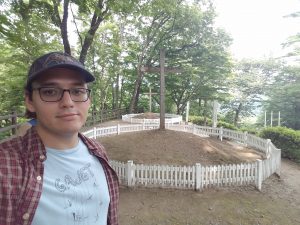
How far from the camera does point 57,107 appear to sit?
158cm

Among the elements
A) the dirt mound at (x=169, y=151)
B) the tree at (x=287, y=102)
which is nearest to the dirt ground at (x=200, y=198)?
the dirt mound at (x=169, y=151)

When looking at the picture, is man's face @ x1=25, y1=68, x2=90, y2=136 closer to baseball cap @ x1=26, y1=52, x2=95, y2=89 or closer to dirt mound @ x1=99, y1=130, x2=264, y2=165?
baseball cap @ x1=26, y1=52, x2=95, y2=89

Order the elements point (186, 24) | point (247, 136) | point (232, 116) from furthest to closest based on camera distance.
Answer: point (232, 116), point (186, 24), point (247, 136)

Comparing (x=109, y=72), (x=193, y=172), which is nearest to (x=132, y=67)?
(x=109, y=72)

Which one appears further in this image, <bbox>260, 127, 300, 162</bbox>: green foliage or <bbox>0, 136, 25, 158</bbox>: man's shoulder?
<bbox>260, 127, 300, 162</bbox>: green foliage

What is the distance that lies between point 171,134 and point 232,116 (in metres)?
32.6

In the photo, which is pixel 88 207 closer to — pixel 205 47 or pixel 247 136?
pixel 247 136

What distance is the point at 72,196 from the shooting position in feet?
5.01

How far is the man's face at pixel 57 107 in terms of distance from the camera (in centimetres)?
156

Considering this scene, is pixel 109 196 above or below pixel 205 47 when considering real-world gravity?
below

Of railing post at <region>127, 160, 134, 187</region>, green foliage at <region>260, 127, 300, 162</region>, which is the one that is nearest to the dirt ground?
railing post at <region>127, 160, 134, 187</region>

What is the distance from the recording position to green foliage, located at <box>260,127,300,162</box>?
14.1m

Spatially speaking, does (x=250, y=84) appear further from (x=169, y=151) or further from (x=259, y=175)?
(x=259, y=175)

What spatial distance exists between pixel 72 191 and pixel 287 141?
15663mm
